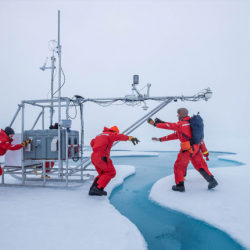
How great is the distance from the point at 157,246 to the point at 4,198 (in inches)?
122

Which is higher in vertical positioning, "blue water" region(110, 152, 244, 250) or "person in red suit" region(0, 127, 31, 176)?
"person in red suit" region(0, 127, 31, 176)

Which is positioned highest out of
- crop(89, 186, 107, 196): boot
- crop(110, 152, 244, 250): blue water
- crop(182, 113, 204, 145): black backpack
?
crop(182, 113, 204, 145): black backpack

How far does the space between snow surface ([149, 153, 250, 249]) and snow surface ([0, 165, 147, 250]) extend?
1.18 metres

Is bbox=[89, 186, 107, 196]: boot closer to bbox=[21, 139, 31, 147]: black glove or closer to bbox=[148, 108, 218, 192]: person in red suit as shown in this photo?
bbox=[148, 108, 218, 192]: person in red suit

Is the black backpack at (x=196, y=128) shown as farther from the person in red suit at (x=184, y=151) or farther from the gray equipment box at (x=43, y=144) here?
the gray equipment box at (x=43, y=144)

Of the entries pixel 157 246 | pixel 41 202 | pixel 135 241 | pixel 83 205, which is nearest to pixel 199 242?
pixel 157 246

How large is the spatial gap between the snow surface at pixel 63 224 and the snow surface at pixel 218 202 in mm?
1177

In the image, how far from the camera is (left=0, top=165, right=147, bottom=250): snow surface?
2141 mm

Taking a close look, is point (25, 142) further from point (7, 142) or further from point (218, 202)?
point (218, 202)

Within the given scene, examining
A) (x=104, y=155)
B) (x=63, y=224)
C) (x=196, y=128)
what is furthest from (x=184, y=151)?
(x=63, y=224)

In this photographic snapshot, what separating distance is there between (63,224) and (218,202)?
2.73 metres

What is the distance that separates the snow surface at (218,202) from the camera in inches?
104

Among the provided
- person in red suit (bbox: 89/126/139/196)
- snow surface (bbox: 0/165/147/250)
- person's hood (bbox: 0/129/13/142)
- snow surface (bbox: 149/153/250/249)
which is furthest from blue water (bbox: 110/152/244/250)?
person's hood (bbox: 0/129/13/142)

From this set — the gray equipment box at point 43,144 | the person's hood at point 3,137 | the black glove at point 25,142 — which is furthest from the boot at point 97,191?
the person's hood at point 3,137
